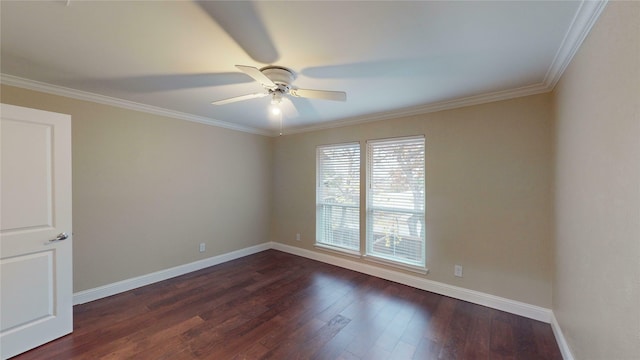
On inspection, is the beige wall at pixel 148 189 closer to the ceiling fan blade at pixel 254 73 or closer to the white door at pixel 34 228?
the white door at pixel 34 228

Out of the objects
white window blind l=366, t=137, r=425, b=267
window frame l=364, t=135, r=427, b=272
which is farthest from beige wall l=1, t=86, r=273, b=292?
white window blind l=366, t=137, r=425, b=267

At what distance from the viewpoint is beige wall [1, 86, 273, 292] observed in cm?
277

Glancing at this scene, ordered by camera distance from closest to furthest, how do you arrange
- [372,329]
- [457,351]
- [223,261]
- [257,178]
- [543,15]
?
Answer: [543,15]
[457,351]
[372,329]
[223,261]
[257,178]

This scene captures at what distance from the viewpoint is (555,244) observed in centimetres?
226

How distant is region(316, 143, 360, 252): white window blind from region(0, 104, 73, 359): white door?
314cm

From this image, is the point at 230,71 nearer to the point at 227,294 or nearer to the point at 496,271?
the point at 227,294

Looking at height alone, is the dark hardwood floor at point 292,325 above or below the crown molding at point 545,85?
below

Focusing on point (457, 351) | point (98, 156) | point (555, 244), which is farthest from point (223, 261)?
point (555, 244)

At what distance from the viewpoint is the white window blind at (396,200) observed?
10.7ft

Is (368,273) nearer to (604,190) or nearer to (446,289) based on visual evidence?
(446,289)

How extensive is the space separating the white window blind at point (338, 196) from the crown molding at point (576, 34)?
231 centimetres

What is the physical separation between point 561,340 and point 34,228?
4.52 m

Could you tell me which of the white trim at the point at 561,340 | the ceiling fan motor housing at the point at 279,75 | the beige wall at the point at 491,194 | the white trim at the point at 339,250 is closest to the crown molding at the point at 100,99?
the ceiling fan motor housing at the point at 279,75

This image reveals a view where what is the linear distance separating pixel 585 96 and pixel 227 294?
3.74 meters
